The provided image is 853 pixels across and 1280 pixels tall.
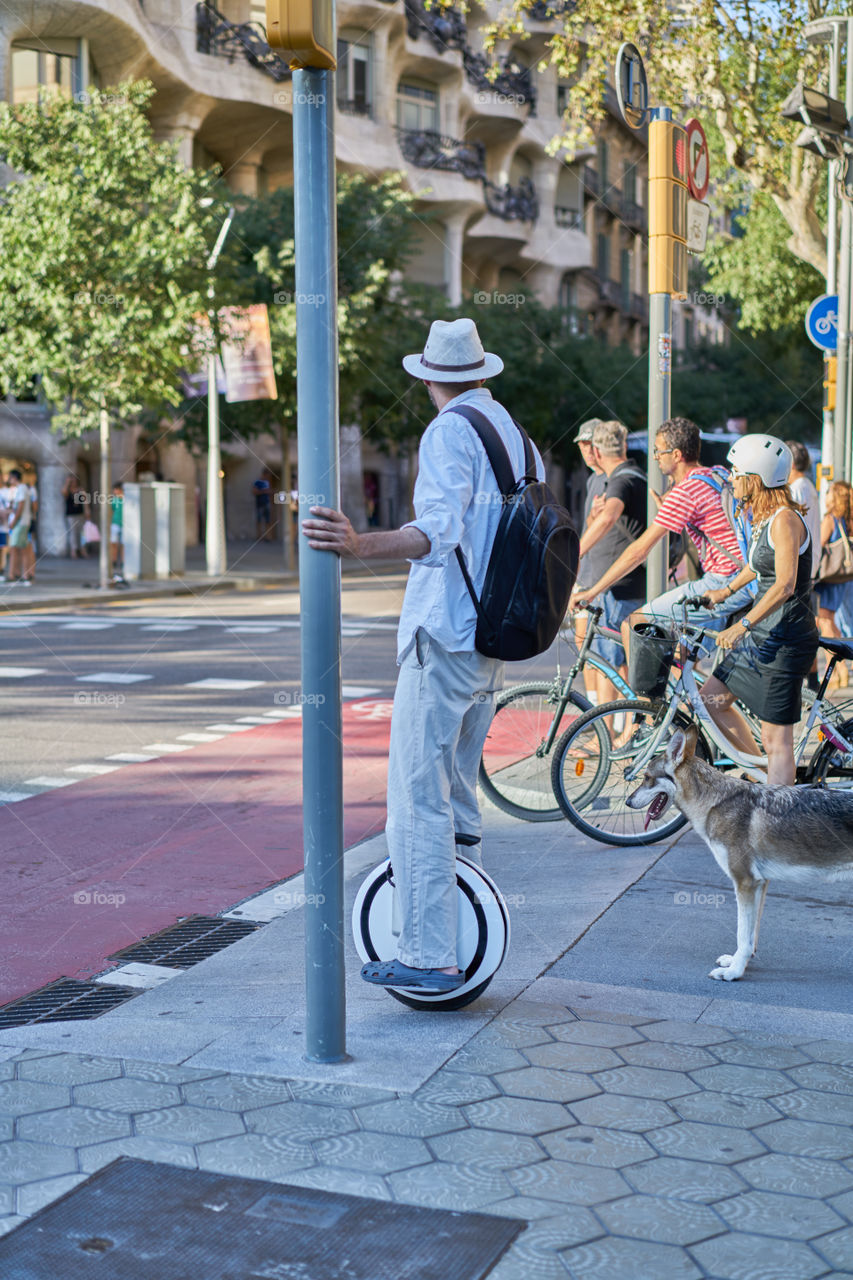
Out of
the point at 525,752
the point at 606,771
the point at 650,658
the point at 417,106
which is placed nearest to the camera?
the point at 650,658

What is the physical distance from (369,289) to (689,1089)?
1144 inches

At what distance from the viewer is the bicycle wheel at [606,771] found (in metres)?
6.80

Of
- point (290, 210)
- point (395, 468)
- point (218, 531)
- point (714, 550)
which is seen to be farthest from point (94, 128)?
point (395, 468)

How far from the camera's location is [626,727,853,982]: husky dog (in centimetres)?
493

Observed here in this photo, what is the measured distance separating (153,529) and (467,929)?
2385 centimetres

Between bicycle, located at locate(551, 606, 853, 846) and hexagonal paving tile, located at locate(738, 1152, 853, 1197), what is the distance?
130 inches

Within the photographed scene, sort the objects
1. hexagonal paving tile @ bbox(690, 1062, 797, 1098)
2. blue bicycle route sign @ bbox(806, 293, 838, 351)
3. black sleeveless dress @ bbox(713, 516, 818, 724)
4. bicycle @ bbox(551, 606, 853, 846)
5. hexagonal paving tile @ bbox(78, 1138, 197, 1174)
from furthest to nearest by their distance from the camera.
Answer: blue bicycle route sign @ bbox(806, 293, 838, 351)
bicycle @ bbox(551, 606, 853, 846)
black sleeveless dress @ bbox(713, 516, 818, 724)
hexagonal paving tile @ bbox(690, 1062, 797, 1098)
hexagonal paving tile @ bbox(78, 1138, 197, 1174)

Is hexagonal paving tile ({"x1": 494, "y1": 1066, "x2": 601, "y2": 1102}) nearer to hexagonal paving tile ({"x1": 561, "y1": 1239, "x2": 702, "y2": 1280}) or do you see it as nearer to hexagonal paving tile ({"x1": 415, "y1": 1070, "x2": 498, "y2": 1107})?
hexagonal paving tile ({"x1": 415, "y1": 1070, "x2": 498, "y2": 1107})

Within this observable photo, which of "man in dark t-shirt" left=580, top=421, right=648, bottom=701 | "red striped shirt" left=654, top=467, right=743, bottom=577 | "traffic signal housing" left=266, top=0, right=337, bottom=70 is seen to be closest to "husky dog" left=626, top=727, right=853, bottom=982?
"red striped shirt" left=654, top=467, right=743, bottom=577

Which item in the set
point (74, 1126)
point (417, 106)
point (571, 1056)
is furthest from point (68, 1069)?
point (417, 106)

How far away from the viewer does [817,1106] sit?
3.70 metres

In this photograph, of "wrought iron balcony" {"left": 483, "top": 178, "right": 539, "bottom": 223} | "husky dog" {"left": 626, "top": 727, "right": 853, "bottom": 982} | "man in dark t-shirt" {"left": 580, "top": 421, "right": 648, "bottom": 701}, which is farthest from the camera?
"wrought iron balcony" {"left": 483, "top": 178, "right": 539, "bottom": 223}

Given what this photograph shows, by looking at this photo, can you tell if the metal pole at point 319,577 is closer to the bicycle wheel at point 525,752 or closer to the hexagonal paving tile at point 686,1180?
the hexagonal paving tile at point 686,1180

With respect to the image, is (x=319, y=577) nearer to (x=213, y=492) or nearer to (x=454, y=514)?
(x=454, y=514)
